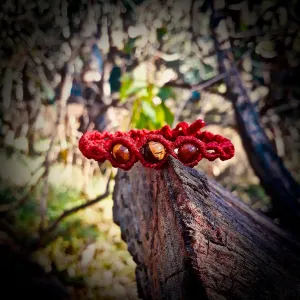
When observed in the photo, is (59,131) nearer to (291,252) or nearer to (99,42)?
(99,42)

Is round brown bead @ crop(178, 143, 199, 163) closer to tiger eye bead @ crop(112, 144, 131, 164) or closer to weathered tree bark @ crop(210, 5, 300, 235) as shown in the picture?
tiger eye bead @ crop(112, 144, 131, 164)

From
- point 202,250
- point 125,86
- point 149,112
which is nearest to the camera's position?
point 202,250

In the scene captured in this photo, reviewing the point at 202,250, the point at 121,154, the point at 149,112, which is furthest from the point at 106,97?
the point at 202,250

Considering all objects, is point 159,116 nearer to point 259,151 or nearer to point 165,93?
point 165,93

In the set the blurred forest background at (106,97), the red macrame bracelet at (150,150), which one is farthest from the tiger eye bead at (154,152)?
the blurred forest background at (106,97)

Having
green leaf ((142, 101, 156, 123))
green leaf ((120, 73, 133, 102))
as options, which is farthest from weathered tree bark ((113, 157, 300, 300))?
green leaf ((120, 73, 133, 102))

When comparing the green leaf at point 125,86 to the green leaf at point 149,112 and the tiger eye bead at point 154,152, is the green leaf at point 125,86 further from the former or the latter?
the tiger eye bead at point 154,152

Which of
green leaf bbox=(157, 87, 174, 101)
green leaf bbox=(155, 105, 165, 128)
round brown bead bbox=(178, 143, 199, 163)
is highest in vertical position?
green leaf bbox=(157, 87, 174, 101)
